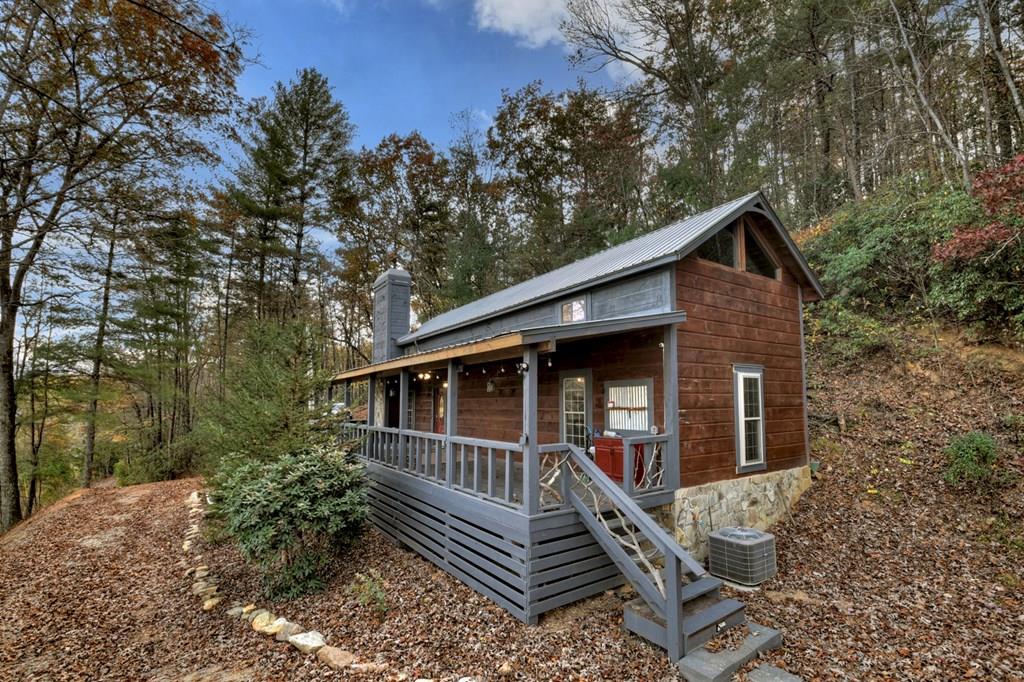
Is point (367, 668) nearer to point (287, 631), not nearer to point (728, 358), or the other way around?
point (287, 631)

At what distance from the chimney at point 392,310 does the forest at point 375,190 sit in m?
4.26

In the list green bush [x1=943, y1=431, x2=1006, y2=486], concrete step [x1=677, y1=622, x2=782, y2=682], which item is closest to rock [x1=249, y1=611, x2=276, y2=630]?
concrete step [x1=677, y1=622, x2=782, y2=682]

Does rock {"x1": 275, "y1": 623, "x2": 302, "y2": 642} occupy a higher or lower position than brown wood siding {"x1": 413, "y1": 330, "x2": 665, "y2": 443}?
lower

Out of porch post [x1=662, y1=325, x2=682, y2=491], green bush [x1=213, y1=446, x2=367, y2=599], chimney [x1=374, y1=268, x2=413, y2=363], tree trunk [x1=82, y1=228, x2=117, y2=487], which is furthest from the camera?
chimney [x1=374, y1=268, x2=413, y2=363]

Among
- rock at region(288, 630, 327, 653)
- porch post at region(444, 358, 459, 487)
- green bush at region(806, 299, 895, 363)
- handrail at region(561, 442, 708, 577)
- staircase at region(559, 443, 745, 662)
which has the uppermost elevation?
green bush at region(806, 299, 895, 363)

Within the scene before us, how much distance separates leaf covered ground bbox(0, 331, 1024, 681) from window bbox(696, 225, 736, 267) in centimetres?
449

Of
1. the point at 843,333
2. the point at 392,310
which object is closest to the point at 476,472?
the point at 392,310

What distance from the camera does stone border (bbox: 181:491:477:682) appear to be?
169 inches

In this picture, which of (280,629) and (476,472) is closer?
(280,629)

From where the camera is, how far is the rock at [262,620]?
5.39m

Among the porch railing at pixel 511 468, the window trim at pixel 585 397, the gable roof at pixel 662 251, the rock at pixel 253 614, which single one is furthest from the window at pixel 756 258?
the rock at pixel 253 614

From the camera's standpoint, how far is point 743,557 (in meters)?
5.76

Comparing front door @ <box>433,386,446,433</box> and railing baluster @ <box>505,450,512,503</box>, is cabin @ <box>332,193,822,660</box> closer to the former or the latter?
railing baluster @ <box>505,450,512,503</box>

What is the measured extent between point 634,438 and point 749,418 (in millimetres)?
3075
